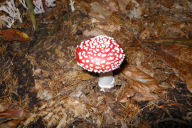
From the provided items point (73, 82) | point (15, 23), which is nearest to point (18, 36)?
point (15, 23)

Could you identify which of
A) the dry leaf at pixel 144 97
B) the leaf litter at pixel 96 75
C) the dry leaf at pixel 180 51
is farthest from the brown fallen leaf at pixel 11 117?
the dry leaf at pixel 180 51

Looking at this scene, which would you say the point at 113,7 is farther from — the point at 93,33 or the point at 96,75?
the point at 96,75

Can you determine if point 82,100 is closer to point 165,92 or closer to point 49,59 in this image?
point 49,59

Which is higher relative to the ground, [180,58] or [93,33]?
[93,33]

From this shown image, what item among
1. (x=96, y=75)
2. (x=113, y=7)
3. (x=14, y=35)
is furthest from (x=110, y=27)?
(x=14, y=35)

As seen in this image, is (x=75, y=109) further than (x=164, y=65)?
No

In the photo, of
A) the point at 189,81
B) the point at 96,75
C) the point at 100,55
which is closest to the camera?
the point at 100,55
